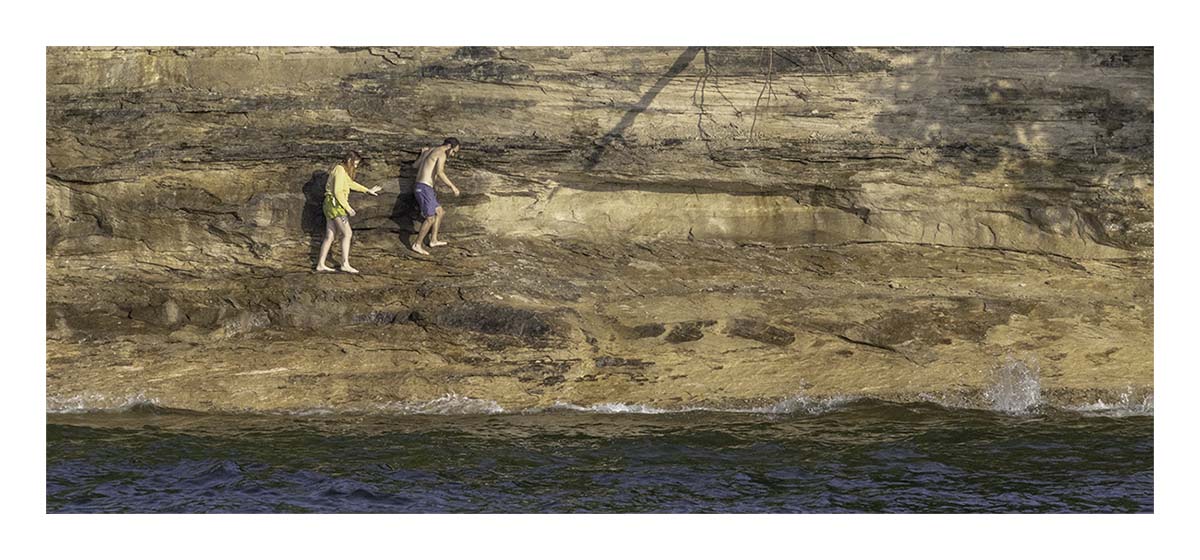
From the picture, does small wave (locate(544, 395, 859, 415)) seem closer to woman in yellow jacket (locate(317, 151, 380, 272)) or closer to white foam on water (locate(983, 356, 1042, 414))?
white foam on water (locate(983, 356, 1042, 414))

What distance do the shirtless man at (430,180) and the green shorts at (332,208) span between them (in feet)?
2.38

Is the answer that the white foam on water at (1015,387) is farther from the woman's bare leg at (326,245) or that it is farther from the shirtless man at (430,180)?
the woman's bare leg at (326,245)

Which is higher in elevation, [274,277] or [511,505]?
[274,277]

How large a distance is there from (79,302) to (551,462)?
16.7 feet

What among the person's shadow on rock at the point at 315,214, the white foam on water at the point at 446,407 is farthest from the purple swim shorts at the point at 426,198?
the white foam on water at the point at 446,407

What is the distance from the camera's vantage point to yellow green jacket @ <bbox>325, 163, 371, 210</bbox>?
40.5 ft

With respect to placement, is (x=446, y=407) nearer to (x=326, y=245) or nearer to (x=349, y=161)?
(x=326, y=245)

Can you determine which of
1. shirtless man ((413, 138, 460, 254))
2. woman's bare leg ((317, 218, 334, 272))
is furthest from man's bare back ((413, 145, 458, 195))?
woman's bare leg ((317, 218, 334, 272))

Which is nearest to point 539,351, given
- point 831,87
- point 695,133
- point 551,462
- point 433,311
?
point 433,311

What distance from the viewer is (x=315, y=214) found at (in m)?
12.8

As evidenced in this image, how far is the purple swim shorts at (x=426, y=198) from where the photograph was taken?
12445 millimetres

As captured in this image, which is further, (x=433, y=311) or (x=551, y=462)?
(x=433, y=311)

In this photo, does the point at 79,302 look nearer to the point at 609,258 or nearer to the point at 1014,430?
the point at 609,258

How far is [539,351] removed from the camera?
12.4 metres
